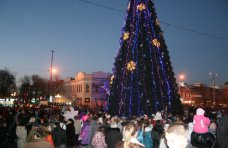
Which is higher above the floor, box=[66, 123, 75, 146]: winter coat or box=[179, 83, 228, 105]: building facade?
box=[179, 83, 228, 105]: building facade

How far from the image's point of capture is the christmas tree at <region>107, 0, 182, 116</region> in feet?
74.7

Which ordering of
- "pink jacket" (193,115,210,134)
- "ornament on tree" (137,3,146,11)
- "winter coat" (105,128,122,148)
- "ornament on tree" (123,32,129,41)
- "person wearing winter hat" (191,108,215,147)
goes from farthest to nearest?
"ornament on tree" (123,32,129,41), "ornament on tree" (137,3,146,11), "winter coat" (105,128,122,148), "pink jacket" (193,115,210,134), "person wearing winter hat" (191,108,215,147)

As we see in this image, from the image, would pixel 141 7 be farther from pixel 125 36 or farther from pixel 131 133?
pixel 131 133

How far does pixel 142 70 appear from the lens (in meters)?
23.1

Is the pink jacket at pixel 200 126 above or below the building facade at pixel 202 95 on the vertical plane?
below

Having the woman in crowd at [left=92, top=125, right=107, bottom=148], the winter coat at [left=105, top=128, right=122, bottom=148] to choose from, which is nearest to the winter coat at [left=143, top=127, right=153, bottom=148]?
the winter coat at [left=105, top=128, right=122, bottom=148]

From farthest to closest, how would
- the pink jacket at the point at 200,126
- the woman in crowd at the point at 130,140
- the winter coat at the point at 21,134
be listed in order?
the winter coat at the point at 21,134
the pink jacket at the point at 200,126
the woman in crowd at the point at 130,140

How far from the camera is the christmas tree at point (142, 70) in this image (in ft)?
74.7

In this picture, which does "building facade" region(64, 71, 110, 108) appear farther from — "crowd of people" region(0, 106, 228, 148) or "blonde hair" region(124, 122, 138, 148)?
"blonde hair" region(124, 122, 138, 148)

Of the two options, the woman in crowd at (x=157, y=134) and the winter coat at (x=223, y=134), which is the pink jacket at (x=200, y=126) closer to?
the winter coat at (x=223, y=134)

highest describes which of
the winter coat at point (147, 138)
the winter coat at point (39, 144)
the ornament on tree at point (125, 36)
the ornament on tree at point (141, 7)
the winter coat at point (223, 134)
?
the ornament on tree at point (141, 7)

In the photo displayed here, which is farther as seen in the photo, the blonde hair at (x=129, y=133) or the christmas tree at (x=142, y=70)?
the christmas tree at (x=142, y=70)

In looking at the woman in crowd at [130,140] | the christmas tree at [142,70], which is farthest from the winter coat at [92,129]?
the christmas tree at [142,70]

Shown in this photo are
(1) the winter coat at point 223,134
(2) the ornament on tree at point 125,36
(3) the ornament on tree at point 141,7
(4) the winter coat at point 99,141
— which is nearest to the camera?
(1) the winter coat at point 223,134
